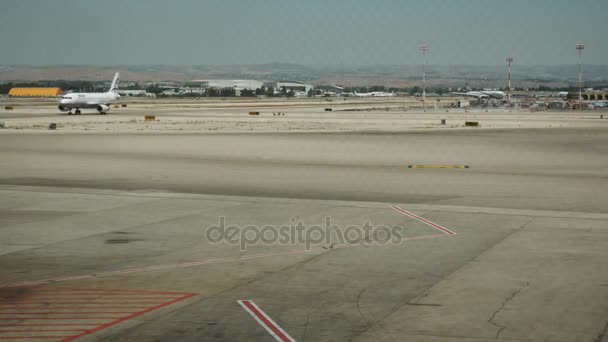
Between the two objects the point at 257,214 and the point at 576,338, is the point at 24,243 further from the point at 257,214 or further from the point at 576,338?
the point at 576,338

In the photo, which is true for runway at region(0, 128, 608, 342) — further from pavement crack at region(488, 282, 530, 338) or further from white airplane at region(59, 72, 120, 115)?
white airplane at region(59, 72, 120, 115)

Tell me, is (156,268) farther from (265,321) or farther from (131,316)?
(265,321)

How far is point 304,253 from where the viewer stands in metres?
20.7

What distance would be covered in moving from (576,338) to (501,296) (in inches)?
115

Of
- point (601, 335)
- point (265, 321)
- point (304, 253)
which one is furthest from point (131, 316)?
point (601, 335)

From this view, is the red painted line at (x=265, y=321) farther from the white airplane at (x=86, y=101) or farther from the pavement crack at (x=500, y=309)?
the white airplane at (x=86, y=101)

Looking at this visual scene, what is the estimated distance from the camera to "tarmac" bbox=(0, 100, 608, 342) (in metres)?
14.1

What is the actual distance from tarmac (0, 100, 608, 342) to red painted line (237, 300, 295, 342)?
5cm

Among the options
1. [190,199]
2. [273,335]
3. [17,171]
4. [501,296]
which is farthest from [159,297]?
[17,171]

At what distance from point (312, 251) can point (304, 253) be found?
35 centimetres

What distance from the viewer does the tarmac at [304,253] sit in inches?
556

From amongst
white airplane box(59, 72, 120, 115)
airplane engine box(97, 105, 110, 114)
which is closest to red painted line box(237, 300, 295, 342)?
airplane engine box(97, 105, 110, 114)

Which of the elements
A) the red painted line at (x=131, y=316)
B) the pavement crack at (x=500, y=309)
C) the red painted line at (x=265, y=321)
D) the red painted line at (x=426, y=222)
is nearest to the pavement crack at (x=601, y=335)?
the pavement crack at (x=500, y=309)

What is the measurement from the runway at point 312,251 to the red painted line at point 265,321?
13 cm
